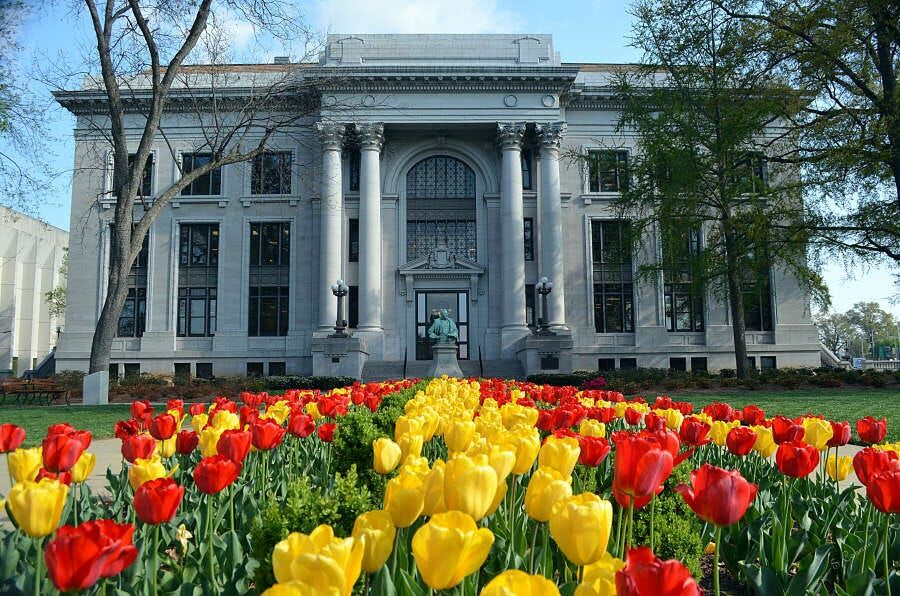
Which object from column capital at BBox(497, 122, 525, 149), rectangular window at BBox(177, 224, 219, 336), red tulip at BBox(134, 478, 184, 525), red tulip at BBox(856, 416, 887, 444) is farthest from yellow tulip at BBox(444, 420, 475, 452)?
rectangular window at BBox(177, 224, 219, 336)

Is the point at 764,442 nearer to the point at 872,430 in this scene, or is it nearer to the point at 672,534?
the point at 872,430

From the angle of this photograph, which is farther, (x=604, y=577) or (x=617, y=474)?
(x=617, y=474)

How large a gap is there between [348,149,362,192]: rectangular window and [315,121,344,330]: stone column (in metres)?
2.21

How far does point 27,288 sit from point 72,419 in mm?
75258

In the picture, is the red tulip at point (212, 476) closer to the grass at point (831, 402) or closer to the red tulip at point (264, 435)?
the red tulip at point (264, 435)

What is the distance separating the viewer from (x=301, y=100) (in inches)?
1334

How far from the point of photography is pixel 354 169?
3662 centimetres

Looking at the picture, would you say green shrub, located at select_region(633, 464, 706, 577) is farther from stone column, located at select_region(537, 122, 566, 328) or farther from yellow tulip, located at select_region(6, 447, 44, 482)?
stone column, located at select_region(537, 122, 566, 328)

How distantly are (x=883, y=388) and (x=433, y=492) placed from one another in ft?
81.5

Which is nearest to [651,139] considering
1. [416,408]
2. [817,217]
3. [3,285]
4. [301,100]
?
[817,217]

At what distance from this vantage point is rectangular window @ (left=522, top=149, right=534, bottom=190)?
121 feet

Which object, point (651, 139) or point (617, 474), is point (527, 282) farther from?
point (617, 474)

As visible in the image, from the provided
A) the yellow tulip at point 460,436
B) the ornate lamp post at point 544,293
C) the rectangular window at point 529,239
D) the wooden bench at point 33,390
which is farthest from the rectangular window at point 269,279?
the yellow tulip at point 460,436

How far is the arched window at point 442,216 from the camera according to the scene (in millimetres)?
36562
